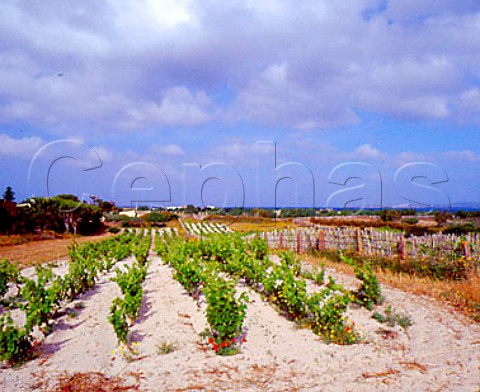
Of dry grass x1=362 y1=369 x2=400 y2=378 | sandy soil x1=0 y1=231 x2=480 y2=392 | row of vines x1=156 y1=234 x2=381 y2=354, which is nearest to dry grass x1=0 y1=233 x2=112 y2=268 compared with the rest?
row of vines x1=156 y1=234 x2=381 y2=354

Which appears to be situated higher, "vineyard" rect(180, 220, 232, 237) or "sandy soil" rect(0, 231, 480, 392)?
"vineyard" rect(180, 220, 232, 237)

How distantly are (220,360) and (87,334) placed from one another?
2.33 meters

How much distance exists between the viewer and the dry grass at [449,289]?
6757mm

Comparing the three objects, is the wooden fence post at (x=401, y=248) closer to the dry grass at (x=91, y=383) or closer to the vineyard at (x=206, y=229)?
the dry grass at (x=91, y=383)

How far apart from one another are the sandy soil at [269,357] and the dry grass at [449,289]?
16.3 inches

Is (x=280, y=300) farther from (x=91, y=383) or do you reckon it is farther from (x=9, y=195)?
(x=9, y=195)

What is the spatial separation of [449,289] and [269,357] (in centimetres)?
455

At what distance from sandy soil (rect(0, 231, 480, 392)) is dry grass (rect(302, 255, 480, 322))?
415mm

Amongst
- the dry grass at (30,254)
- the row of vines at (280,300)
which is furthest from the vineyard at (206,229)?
the row of vines at (280,300)

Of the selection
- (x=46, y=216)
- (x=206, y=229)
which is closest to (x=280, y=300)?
(x=206, y=229)

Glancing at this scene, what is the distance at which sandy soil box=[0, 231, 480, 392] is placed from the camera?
4.21 metres

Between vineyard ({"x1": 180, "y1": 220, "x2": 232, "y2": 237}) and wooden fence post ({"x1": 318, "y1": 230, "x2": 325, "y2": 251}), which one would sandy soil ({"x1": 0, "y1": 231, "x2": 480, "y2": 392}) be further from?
vineyard ({"x1": 180, "y1": 220, "x2": 232, "y2": 237})

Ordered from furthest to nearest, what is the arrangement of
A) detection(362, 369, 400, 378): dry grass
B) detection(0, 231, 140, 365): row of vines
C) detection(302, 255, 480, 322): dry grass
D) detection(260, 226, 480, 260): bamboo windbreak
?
detection(260, 226, 480, 260): bamboo windbreak < detection(302, 255, 480, 322): dry grass < detection(0, 231, 140, 365): row of vines < detection(362, 369, 400, 378): dry grass

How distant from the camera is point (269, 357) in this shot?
4977 millimetres
